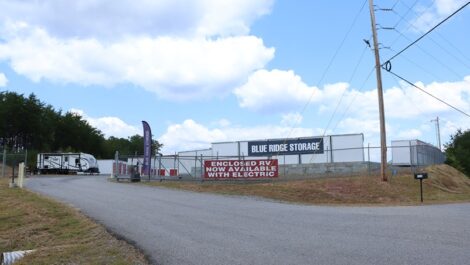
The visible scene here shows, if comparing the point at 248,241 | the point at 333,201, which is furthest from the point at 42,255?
the point at 333,201

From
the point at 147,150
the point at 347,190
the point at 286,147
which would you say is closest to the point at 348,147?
the point at 286,147

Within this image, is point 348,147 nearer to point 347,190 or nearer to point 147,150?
point 347,190

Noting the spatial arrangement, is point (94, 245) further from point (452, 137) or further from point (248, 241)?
point (452, 137)

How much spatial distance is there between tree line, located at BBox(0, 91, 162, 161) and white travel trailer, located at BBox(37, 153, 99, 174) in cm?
1772

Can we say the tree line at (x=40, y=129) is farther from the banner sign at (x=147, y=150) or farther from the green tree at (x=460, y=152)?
the green tree at (x=460, y=152)

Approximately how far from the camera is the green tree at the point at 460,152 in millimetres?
54206

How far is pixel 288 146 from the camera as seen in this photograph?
4578cm

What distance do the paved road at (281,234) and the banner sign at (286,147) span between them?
2655cm

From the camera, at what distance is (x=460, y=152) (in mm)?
58000

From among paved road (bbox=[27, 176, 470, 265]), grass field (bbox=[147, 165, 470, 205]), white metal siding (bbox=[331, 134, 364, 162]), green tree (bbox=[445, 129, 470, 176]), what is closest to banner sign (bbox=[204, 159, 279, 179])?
grass field (bbox=[147, 165, 470, 205])

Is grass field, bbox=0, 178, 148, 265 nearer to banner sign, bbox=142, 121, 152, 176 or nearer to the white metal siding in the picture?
banner sign, bbox=142, 121, 152, 176

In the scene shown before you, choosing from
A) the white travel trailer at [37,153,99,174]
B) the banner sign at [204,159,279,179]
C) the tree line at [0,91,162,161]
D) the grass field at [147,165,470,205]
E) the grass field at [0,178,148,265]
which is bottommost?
the grass field at [0,178,148,265]

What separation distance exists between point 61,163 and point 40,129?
30.2 metres

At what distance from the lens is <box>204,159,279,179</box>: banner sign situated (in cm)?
2875
